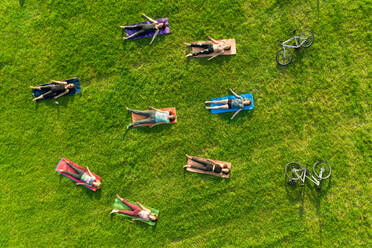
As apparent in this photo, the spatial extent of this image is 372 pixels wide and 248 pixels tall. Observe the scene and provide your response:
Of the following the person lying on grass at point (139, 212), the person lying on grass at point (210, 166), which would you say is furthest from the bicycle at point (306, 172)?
the person lying on grass at point (139, 212)

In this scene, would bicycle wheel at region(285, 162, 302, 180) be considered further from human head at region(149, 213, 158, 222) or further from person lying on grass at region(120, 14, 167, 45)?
person lying on grass at region(120, 14, 167, 45)

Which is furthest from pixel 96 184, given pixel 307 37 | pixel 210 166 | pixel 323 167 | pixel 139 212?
pixel 307 37

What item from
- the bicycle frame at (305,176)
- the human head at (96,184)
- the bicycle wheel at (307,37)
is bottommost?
the bicycle frame at (305,176)

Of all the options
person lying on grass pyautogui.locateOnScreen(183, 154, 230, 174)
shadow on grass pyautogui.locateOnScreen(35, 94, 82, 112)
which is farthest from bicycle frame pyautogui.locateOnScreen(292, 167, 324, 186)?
shadow on grass pyautogui.locateOnScreen(35, 94, 82, 112)

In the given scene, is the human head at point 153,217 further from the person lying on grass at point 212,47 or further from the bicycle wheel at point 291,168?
the person lying on grass at point 212,47

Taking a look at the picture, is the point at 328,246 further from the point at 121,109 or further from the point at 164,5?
the point at 164,5

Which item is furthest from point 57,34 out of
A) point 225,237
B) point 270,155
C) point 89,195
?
point 225,237

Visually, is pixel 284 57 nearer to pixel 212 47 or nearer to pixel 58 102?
pixel 212 47
